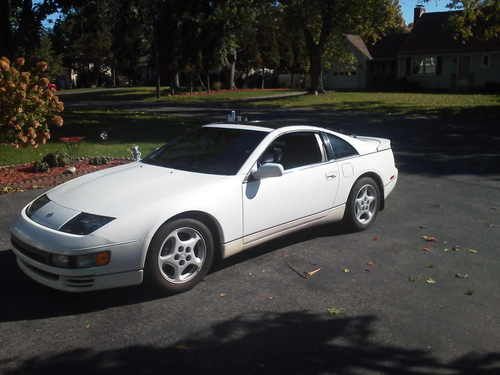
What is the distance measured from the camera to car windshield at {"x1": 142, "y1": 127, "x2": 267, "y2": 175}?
5320mm

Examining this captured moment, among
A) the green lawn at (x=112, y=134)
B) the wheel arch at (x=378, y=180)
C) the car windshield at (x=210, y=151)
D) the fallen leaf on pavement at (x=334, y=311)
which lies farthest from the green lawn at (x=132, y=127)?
the fallen leaf on pavement at (x=334, y=311)

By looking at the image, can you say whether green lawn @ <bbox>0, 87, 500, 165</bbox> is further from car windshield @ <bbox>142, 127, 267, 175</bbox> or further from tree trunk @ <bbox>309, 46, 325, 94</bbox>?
tree trunk @ <bbox>309, 46, 325, 94</bbox>

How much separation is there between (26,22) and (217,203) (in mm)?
16756

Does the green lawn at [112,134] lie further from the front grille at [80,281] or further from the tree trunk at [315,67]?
the tree trunk at [315,67]

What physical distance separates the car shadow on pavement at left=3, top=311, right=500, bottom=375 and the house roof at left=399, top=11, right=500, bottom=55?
41850 mm

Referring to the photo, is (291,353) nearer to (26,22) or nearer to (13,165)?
(13,165)

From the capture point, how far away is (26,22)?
18.5 metres

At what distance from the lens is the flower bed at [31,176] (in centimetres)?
887


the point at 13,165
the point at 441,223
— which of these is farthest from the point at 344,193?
the point at 13,165

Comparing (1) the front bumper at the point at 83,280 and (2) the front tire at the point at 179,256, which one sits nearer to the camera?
(1) the front bumper at the point at 83,280

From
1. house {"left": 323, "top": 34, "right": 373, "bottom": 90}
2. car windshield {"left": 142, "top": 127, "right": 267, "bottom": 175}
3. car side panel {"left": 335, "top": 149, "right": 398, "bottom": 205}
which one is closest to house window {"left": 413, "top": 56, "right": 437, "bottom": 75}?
house {"left": 323, "top": 34, "right": 373, "bottom": 90}

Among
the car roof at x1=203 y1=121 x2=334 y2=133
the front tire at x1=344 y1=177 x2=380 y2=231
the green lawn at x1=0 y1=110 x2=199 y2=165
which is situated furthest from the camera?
the green lawn at x1=0 y1=110 x2=199 y2=165

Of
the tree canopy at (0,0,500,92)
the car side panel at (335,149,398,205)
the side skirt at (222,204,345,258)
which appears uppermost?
the tree canopy at (0,0,500,92)

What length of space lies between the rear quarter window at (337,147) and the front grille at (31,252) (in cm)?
330
